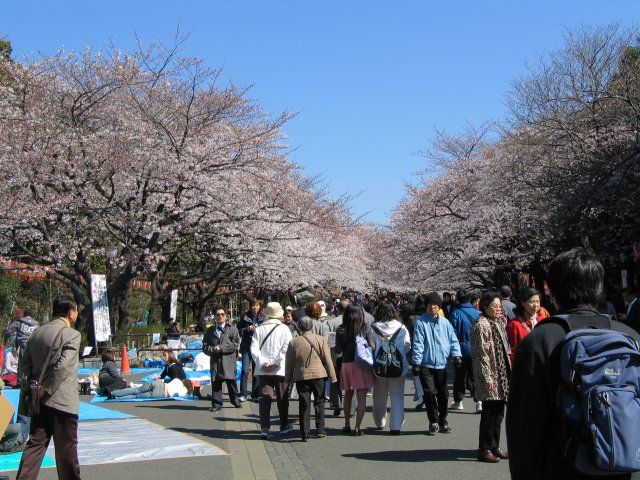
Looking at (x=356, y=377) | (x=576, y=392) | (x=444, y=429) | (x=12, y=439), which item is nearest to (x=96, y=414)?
(x=12, y=439)

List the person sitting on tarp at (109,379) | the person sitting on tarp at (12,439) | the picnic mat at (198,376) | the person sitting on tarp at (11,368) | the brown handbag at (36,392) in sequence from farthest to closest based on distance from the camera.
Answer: the picnic mat at (198,376) < the person sitting on tarp at (109,379) < the person sitting on tarp at (11,368) < the person sitting on tarp at (12,439) < the brown handbag at (36,392)

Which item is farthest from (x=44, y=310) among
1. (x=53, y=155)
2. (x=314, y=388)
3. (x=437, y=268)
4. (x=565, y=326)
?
(x=565, y=326)

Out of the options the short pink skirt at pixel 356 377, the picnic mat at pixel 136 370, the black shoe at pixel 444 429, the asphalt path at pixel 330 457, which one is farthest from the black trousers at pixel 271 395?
the picnic mat at pixel 136 370

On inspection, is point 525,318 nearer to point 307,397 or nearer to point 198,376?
point 307,397

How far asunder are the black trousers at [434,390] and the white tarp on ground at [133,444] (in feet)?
7.98

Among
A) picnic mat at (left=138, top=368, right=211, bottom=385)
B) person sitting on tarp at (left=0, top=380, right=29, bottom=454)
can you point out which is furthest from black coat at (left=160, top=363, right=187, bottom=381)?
person sitting on tarp at (left=0, top=380, right=29, bottom=454)

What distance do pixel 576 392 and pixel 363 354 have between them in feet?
22.9

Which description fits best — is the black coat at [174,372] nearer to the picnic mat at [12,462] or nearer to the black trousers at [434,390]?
the picnic mat at [12,462]

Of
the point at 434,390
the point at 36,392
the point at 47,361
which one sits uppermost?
the point at 47,361

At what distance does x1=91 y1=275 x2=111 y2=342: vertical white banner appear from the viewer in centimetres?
2016

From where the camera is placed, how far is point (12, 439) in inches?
342

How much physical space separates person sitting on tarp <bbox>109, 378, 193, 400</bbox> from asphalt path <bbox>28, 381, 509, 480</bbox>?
3335 millimetres

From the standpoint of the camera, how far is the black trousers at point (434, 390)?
29.2 ft

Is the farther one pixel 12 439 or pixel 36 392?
pixel 12 439
